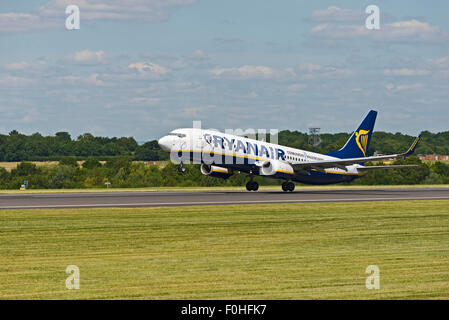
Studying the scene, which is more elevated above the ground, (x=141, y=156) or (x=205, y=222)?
(x=141, y=156)

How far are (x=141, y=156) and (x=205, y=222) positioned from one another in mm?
103024

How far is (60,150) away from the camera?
165 meters

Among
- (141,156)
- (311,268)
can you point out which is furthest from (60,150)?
(311,268)

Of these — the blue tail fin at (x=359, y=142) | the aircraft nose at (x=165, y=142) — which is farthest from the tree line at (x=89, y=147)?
the aircraft nose at (x=165, y=142)

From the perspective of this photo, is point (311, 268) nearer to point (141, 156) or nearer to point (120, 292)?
point (120, 292)

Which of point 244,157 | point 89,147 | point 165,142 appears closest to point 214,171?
point 244,157

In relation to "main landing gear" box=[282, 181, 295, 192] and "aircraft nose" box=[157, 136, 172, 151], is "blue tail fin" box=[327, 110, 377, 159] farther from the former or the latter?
"aircraft nose" box=[157, 136, 172, 151]

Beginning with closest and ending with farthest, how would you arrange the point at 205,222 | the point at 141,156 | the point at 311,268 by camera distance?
the point at 311,268
the point at 205,222
the point at 141,156

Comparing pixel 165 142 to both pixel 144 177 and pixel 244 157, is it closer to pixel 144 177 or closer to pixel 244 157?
pixel 244 157

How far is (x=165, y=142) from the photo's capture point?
2190 inches

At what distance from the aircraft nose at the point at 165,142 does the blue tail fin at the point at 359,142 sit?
21324mm

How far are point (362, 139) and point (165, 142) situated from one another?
25017mm

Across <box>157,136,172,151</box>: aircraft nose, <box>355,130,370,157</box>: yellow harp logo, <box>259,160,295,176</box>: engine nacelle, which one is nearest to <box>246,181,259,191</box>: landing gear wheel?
<box>259,160,295,176</box>: engine nacelle
